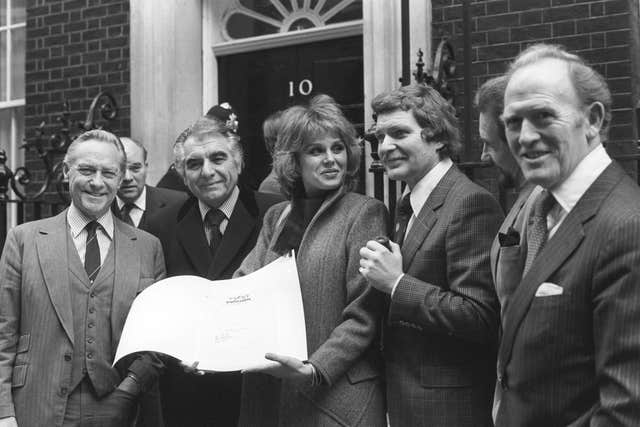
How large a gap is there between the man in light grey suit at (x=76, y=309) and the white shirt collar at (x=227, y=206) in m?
0.34

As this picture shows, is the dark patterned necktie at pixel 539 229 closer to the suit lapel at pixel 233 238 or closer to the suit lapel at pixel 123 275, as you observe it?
the suit lapel at pixel 233 238

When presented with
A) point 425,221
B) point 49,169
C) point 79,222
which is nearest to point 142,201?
point 79,222

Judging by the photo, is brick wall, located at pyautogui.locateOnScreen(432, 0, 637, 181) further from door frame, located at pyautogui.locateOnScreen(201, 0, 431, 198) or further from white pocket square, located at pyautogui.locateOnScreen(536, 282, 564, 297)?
white pocket square, located at pyautogui.locateOnScreen(536, 282, 564, 297)

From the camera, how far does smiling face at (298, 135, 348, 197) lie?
3346 millimetres

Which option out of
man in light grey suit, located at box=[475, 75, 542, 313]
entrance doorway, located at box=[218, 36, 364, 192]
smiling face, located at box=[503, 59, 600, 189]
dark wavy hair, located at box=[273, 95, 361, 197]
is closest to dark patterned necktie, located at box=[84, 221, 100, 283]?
dark wavy hair, located at box=[273, 95, 361, 197]

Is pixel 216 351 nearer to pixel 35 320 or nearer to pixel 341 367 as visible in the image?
pixel 341 367

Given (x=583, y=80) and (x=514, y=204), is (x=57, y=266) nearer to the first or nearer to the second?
(x=514, y=204)

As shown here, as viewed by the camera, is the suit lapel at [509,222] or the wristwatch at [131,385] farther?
the wristwatch at [131,385]

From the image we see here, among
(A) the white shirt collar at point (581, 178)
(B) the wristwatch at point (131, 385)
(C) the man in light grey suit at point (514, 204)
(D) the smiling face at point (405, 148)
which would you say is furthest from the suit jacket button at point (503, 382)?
(B) the wristwatch at point (131, 385)

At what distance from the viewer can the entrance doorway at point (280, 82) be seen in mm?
6910

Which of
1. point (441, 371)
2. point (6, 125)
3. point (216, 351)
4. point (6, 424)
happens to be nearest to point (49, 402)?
point (6, 424)

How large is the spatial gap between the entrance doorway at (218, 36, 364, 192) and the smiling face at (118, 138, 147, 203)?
1.72 meters

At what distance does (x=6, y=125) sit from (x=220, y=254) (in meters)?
5.42

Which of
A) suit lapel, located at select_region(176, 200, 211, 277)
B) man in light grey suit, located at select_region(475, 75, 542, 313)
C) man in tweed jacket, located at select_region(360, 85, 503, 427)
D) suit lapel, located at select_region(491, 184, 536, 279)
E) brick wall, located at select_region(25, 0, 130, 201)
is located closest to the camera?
man in light grey suit, located at select_region(475, 75, 542, 313)
